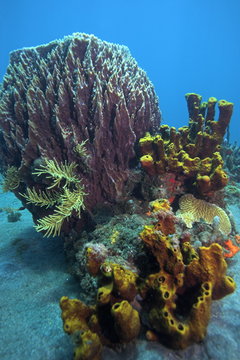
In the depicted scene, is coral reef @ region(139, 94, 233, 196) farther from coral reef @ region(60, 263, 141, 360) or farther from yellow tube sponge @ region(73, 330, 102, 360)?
yellow tube sponge @ region(73, 330, 102, 360)

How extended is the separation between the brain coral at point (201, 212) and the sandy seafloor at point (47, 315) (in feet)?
1.90

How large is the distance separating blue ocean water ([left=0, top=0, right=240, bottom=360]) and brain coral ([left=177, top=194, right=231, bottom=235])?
645 mm

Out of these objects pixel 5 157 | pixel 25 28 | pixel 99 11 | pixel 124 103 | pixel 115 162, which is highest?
pixel 99 11

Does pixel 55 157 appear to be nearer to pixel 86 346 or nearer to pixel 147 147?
pixel 147 147

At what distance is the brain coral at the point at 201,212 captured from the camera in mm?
3559

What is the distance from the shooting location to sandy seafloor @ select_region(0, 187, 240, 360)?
1909 millimetres

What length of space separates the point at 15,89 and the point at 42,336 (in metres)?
4.11

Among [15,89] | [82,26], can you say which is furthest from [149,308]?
[82,26]

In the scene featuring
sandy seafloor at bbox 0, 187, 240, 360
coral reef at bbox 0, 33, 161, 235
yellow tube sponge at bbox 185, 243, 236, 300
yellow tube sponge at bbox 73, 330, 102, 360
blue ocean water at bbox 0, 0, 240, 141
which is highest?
blue ocean water at bbox 0, 0, 240, 141

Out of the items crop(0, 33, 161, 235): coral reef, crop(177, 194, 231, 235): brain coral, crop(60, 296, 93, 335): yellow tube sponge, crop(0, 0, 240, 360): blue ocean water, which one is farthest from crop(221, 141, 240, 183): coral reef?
crop(60, 296, 93, 335): yellow tube sponge

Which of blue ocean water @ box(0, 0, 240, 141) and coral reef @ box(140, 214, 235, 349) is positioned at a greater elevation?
blue ocean water @ box(0, 0, 240, 141)

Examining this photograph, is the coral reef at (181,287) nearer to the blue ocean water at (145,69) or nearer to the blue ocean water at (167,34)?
the blue ocean water at (145,69)

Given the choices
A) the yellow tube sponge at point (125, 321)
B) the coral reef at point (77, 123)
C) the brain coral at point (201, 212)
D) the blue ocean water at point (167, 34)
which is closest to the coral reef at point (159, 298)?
the yellow tube sponge at point (125, 321)

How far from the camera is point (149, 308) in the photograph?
81.0 inches
